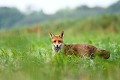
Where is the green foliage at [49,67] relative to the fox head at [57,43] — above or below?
below

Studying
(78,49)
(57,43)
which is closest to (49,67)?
(78,49)

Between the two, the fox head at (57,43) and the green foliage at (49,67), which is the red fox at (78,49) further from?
the green foliage at (49,67)

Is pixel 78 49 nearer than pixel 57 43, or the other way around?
pixel 78 49

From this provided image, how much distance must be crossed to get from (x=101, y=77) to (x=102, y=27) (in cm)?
4731

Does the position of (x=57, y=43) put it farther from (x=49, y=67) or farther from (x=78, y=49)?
(x=49, y=67)

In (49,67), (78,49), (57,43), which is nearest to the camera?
(49,67)

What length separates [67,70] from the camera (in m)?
7.02

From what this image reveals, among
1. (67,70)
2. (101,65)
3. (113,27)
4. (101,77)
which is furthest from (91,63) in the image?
(113,27)

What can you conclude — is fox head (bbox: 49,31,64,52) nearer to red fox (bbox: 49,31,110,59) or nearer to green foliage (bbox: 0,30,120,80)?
red fox (bbox: 49,31,110,59)

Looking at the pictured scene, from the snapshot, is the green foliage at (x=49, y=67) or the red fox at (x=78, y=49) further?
the red fox at (x=78, y=49)

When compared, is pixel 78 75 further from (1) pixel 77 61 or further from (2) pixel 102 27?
(2) pixel 102 27

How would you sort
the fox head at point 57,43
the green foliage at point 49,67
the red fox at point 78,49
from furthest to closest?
the fox head at point 57,43, the red fox at point 78,49, the green foliage at point 49,67

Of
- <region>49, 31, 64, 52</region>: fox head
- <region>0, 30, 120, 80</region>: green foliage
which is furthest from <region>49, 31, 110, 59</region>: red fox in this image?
<region>0, 30, 120, 80</region>: green foliage

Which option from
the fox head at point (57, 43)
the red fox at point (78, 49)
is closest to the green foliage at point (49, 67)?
the red fox at point (78, 49)
